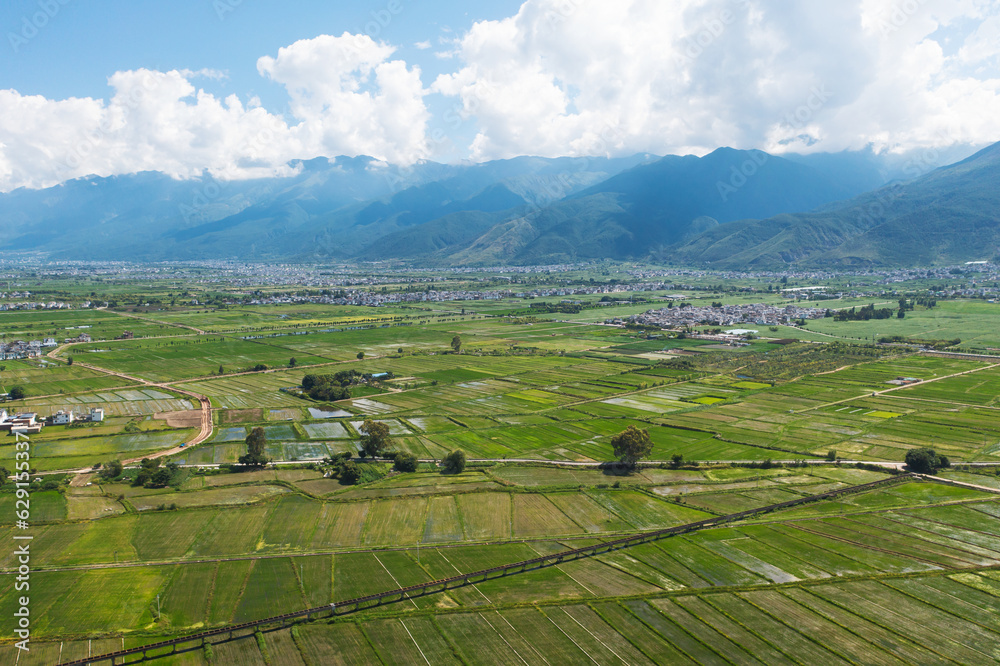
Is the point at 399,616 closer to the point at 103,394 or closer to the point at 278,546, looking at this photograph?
the point at 278,546

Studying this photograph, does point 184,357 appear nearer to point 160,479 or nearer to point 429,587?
point 160,479

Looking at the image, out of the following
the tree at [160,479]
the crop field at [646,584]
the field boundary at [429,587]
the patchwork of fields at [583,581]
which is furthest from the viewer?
the tree at [160,479]

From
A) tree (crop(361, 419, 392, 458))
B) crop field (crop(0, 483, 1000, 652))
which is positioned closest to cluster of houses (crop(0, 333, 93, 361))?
tree (crop(361, 419, 392, 458))

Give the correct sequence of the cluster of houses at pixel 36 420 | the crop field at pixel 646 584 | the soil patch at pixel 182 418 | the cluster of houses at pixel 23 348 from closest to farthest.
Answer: the crop field at pixel 646 584 < the cluster of houses at pixel 36 420 < the soil patch at pixel 182 418 < the cluster of houses at pixel 23 348

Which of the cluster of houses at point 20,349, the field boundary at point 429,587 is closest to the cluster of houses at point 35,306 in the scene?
the cluster of houses at point 20,349

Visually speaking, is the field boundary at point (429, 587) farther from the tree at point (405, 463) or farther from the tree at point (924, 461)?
the tree at point (405, 463)
